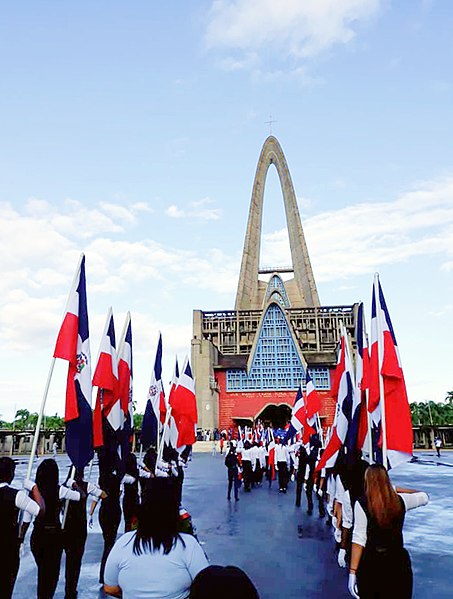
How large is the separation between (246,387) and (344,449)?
4197 centimetres

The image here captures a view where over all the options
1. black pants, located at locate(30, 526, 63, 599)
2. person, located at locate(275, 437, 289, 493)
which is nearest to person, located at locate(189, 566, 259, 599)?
black pants, located at locate(30, 526, 63, 599)

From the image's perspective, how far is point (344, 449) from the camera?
627 cm

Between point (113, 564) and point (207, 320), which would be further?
point (207, 320)

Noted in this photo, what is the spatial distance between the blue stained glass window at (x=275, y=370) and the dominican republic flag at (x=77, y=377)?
43.0 metres

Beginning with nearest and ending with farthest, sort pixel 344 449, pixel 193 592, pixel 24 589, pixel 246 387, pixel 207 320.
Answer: pixel 193 592, pixel 24 589, pixel 344 449, pixel 246 387, pixel 207 320

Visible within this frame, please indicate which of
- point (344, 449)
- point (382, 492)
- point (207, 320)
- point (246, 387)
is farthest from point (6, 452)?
point (382, 492)

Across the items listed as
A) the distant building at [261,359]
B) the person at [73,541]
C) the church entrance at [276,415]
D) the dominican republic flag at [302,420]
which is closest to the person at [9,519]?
the person at [73,541]

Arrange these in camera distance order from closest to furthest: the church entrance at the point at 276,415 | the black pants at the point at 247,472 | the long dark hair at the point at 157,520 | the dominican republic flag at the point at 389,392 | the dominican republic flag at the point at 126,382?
the long dark hair at the point at 157,520
the dominican republic flag at the point at 389,392
the dominican republic flag at the point at 126,382
the black pants at the point at 247,472
the church entrance at the point at 276,415

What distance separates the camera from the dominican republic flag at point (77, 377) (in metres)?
4.76

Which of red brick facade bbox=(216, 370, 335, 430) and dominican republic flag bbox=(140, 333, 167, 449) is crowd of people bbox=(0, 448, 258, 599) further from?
red brick facade bbox=(216, 370, 335, 430)

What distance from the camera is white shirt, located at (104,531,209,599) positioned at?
2.00 meters

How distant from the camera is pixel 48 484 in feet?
12.9

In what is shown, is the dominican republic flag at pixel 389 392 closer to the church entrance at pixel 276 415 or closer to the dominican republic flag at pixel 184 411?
the dominican republic flag at pixel 184 411

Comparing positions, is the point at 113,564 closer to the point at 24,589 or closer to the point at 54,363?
the point at 54,363
